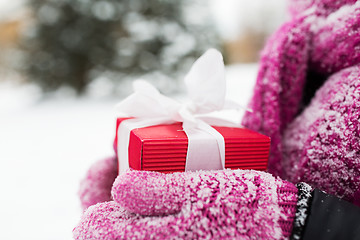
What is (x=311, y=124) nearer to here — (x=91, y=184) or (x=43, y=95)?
(x=91, y=184)

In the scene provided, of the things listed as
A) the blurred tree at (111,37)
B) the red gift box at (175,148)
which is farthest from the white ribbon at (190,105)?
the blurred tree at (111,37)

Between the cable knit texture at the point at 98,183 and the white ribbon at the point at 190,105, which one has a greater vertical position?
the white ribbon at the point at 190,105

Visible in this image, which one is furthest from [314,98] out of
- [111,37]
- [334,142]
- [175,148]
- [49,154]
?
[111,37]

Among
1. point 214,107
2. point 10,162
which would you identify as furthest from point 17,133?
point 214,107

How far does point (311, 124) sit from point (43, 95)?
1880mm

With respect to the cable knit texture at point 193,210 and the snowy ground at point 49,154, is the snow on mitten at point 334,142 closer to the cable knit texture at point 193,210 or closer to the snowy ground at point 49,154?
the cable knit texture at point 193,210

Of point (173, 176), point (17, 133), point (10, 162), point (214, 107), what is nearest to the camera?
point (173, 176)

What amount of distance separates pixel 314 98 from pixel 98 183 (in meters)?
0.31

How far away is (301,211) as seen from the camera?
0.29m

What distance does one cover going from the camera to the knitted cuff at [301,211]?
28 centimetres

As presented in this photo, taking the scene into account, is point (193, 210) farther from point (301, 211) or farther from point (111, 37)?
point (111, 37)

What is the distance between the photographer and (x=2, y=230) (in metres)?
0.52

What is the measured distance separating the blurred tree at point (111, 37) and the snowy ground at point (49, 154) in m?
0.22

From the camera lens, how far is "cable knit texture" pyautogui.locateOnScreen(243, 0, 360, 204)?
1.16ft
